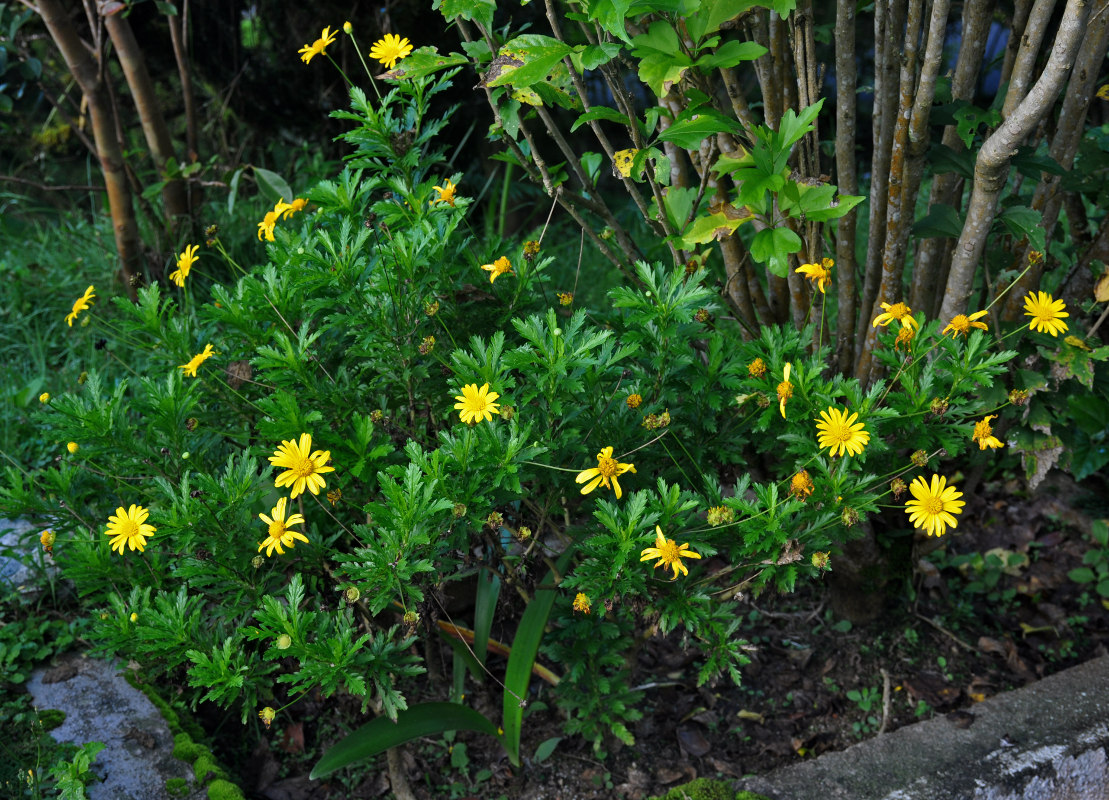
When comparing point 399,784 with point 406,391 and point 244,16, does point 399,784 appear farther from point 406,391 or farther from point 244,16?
point 244,16

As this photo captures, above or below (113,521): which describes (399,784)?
below

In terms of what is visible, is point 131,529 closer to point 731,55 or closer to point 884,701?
point 731,55

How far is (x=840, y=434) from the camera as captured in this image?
152 centimetres

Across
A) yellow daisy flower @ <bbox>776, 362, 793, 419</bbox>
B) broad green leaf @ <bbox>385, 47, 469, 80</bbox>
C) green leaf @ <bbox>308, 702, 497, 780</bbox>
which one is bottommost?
green leaf @ <bbox>308, 702, 497, 780</bbox>

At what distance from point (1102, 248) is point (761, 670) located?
4.43 ft

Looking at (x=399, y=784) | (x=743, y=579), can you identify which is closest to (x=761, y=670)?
(x=743, y=579)

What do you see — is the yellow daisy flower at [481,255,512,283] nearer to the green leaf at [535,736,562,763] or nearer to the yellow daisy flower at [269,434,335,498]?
the yellow daisy flower at [269,434,335,498]

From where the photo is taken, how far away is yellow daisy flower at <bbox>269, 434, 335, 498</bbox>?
144 centimetres

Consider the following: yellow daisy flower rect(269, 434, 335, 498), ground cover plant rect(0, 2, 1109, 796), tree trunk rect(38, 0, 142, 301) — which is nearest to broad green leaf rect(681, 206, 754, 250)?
ground cover plant rect(0, 2, 1109, 796)

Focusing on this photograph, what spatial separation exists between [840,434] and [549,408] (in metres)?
0.51

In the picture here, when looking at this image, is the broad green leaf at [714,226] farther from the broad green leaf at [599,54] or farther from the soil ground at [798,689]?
the soil ground at [798,689]

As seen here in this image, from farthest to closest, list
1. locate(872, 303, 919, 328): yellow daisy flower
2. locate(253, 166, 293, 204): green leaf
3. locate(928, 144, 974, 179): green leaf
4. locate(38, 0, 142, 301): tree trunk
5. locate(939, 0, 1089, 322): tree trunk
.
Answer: locate(38, 0, 142, 301): tree trunk
locate(253, 166, 293, 204): green leaf
locate(928, 144, 974, 179): green leaf
locate(872, 303, 919, 328): yellow daisy flower
locate(939, 0, 1089, 322): tree trunk

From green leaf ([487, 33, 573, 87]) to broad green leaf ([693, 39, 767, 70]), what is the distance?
0.25 meters

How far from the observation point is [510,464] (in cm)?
146
